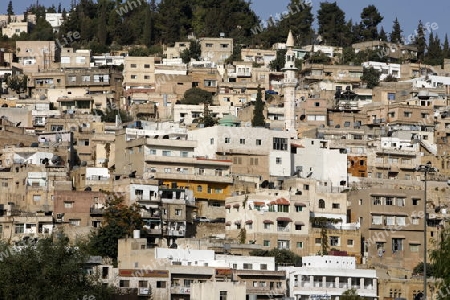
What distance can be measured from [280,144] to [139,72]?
24.0 metres

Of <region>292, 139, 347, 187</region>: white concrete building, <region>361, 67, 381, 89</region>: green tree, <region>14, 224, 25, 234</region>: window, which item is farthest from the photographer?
<region>361, 67, 381, 89</region>: green tree

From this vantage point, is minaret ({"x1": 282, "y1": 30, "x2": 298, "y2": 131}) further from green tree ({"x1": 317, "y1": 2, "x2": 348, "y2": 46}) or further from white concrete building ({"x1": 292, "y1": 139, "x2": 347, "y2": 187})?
green tree ({"x1": 317, "y1": 2, "x2": 348, "y2": 46})

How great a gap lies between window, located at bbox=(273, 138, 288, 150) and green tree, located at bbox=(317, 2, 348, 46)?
38.9m

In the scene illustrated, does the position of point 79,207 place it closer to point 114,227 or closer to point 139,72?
point 114,227

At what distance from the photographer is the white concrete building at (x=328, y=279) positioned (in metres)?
58.2

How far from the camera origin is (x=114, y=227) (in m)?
60.7

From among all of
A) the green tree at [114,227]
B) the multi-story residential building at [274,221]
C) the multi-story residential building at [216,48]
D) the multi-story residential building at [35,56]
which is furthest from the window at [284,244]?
the multi-story residential building at [216,48]

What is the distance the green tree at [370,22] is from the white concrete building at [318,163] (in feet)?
128

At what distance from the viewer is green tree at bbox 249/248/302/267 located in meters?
60.9

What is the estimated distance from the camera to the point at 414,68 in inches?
4077

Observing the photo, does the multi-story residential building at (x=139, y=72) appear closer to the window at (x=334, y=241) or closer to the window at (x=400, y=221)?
the window at (x=400, y=221)

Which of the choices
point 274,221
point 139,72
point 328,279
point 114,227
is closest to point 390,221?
point 274,221

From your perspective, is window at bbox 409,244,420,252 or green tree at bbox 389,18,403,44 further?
green tree at bbox 389,18,403,44

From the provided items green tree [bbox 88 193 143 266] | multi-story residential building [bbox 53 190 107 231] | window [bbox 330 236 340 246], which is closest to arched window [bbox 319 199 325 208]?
window [bbox 330 236 340 246]
